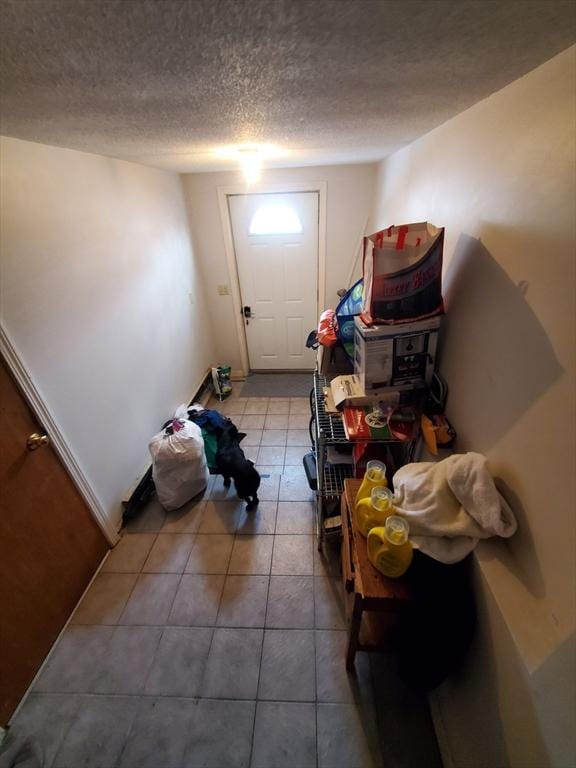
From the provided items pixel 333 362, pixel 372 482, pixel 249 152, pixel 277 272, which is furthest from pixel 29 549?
pixel 277 272

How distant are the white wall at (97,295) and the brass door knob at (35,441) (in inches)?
4.1

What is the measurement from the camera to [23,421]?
4.33 feet

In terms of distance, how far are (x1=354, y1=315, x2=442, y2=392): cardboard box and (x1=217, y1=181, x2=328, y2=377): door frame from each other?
6.62ft

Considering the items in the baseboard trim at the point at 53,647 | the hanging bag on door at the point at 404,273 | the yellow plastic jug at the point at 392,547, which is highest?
the hanging bag on door at the point at 404,273

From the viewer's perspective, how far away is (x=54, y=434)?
4.74ft

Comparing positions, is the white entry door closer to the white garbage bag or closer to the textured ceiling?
the white garbage bag

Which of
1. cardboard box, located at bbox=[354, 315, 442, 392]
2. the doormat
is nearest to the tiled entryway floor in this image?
cardboard box, located at bbox=[354, 315, 442, 392]

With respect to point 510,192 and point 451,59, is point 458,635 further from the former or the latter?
point 451,59

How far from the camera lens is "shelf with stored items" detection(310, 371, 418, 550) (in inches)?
53.7

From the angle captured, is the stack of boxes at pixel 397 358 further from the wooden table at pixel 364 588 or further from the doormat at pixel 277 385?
the doormat at pixel 277 385

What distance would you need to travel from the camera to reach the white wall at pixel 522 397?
0.65 metres

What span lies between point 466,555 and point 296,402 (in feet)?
7.48

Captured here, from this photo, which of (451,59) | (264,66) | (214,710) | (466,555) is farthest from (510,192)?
(214,710)

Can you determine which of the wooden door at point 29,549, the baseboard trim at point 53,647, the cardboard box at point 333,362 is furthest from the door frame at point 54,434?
the cardboard box at point 333,362
